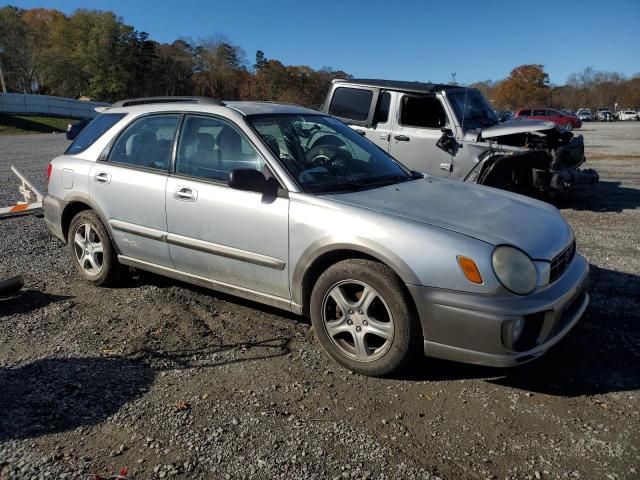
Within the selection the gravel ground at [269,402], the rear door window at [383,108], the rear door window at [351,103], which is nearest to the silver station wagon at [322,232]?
the gravel ground at [269,402]

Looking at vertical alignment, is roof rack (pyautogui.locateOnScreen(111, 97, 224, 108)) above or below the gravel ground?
above

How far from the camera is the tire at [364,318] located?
123 inches

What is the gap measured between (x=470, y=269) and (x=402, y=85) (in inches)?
239

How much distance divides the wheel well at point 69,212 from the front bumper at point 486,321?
3.46 meters

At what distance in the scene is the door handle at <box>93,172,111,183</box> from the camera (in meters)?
4.62

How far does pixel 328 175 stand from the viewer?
387cm

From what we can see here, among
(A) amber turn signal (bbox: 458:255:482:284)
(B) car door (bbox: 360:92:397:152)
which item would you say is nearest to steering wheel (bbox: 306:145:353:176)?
(A) amber turn signal (bbox: 458:255:482:284)

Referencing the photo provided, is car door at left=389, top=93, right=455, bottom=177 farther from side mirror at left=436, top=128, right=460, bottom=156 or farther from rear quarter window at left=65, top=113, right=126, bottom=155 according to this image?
rear quarter window at left=65, top=113, right=126, bottom=155

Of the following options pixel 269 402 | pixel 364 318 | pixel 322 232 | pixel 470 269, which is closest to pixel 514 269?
pixel 470 269

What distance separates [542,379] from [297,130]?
2555 mm

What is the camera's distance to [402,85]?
27.5ft

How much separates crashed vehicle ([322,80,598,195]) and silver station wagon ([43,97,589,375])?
12.0ft

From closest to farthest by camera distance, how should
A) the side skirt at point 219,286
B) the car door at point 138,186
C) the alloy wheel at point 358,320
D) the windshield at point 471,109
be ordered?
the alloy wheel at point 358,320, the side skirt at point 219,286, the car door at point 138,186, the windshield at point 471,109

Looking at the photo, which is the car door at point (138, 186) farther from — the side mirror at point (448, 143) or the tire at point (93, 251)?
the side mirror at point (448, 143)
